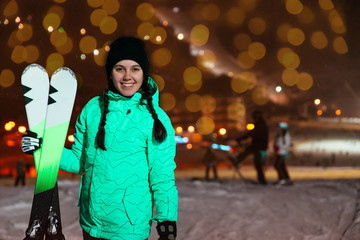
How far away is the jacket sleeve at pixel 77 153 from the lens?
2.25 metres

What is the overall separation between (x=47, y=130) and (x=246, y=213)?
400cm

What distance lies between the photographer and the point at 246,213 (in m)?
5.60

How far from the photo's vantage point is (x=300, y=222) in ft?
17.3

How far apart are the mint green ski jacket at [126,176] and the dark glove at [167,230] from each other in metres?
0.03

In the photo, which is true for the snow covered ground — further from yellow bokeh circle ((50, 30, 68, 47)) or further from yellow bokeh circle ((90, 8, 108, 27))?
yellow bokeh circle ((50, 30, 68, 47))

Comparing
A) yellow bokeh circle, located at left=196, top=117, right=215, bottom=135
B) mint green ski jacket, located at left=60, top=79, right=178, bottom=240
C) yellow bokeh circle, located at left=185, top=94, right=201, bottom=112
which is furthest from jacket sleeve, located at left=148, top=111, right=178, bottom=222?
yellow bokeh circle, located at left=196, top=117, right=215, bottom=135

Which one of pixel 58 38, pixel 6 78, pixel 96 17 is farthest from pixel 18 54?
pixel 58 38

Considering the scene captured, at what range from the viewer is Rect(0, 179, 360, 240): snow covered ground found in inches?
183

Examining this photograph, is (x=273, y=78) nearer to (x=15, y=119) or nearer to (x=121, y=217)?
(x=15, y=119)

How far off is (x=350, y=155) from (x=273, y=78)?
2385cm

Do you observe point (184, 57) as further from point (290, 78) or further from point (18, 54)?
point (18, 54)

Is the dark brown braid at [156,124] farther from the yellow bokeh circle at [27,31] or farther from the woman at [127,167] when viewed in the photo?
the yellow bokeh circle at [27,31]

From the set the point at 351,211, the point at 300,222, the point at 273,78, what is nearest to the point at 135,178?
the point at 300,222

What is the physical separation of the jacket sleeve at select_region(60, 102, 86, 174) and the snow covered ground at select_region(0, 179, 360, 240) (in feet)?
7.81
